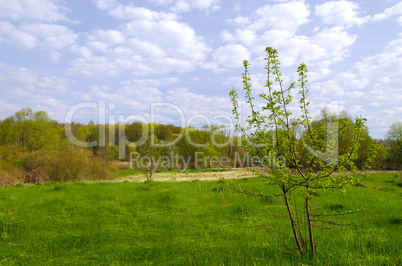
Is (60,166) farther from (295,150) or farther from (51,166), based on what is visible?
(295,150)

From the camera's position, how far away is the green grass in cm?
474

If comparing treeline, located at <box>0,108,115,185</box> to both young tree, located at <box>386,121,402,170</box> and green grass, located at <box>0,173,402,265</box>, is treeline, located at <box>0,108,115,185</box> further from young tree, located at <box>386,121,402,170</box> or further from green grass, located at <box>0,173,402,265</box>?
young tree, located at <box>386,121,402,170</box>

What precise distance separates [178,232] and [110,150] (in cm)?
3567

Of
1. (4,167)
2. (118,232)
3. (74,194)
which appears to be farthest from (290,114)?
(4,167)

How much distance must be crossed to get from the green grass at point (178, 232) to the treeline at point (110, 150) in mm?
1916

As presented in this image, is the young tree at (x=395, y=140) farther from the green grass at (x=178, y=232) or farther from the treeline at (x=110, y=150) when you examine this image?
the green grass at (x=178, y=232)

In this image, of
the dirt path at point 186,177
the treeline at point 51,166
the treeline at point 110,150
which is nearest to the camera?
the treeline at point 110,150

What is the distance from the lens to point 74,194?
11.1 meters

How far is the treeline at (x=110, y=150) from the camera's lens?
1189 centimetres

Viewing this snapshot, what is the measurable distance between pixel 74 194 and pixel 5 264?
6.61 metres

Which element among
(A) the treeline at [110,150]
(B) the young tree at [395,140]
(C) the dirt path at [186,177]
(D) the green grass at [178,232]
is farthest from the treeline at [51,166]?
(B) the young tree at [395,140]

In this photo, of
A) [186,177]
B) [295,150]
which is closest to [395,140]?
[186,177]

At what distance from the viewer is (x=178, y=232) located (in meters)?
6.41

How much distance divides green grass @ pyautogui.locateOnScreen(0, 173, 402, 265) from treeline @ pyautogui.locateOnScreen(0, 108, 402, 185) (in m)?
1.92
